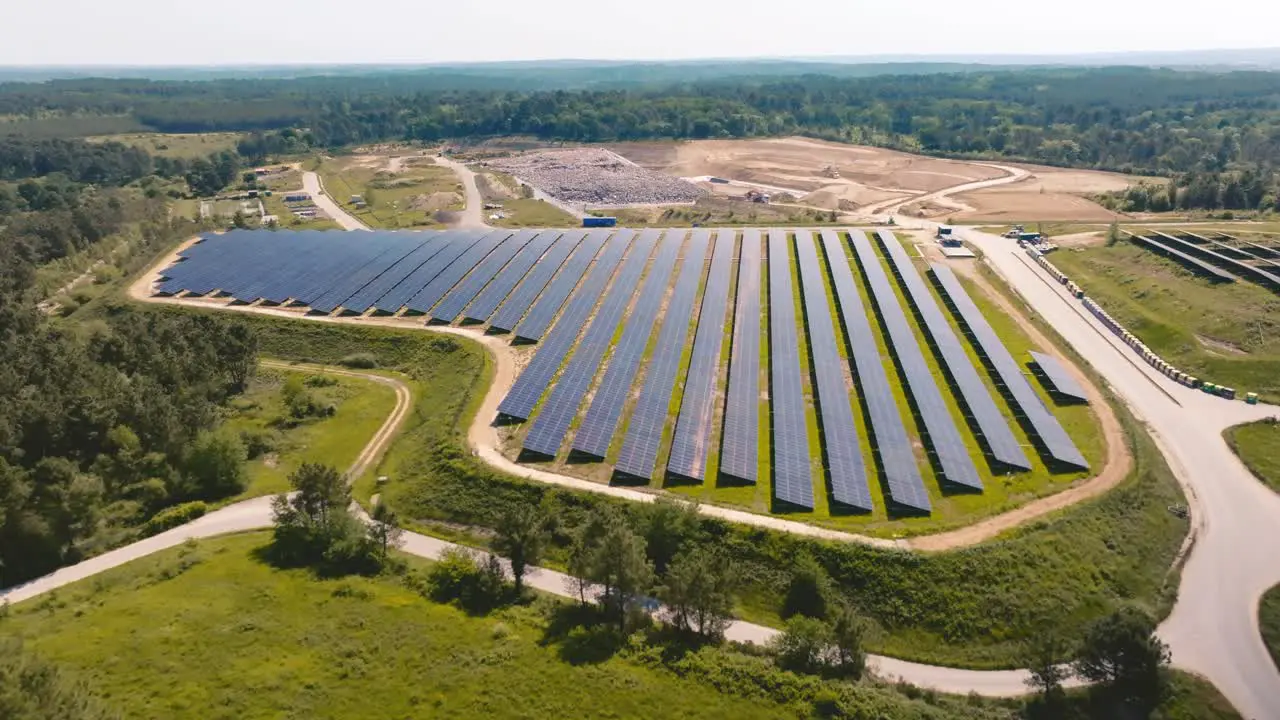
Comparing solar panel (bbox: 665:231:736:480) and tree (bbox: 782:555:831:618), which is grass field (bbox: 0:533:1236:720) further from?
solar panel (bbox: 665:231:736:480)

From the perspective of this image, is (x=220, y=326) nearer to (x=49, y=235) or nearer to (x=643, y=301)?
(x=643, y=301)

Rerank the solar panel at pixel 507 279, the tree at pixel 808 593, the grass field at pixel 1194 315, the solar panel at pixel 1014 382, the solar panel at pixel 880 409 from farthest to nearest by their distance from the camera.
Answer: the solar panel at pixel 507 279 → the grass field at pixel 1194 315 → the solar panel at pixel 1014 382 → the solar panel at pixel 880 409 → the tree at pixel 808 593

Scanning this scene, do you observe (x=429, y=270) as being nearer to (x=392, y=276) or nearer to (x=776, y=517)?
(x=392, y=276)

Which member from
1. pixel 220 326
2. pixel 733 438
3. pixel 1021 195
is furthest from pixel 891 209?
pixel 220 326

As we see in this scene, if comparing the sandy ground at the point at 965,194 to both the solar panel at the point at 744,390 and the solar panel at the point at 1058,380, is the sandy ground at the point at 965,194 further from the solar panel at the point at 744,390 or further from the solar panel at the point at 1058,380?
the solar panel at the point at 1058,380

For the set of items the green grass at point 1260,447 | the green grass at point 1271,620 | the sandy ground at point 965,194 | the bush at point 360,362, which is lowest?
the green grass at point 1271,620

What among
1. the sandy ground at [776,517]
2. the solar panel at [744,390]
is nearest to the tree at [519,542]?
the sandy ground at [776,517]
